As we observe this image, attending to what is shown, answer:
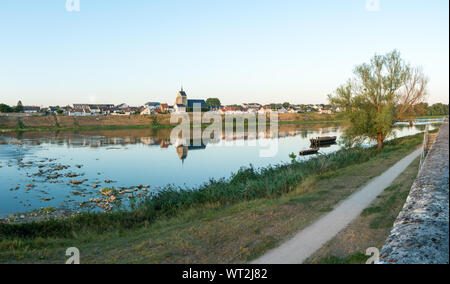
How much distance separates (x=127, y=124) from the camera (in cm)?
8712

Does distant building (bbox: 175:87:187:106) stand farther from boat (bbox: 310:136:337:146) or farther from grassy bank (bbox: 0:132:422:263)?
grassy bank (bbox: 0:132:422:263)

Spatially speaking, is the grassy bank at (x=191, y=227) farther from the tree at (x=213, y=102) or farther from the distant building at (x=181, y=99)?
the tree at (x=213, y=102)

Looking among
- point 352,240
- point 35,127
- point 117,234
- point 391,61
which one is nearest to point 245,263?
point 352,240

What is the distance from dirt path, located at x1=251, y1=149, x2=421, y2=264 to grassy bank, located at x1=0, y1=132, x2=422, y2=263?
0.38m

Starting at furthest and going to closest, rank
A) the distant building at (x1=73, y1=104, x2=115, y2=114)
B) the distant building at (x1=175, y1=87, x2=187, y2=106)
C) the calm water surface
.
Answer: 1. the distant building at (x1=175, y1=87, x2=187, y2=106)
2. the distant building at (x1=73, y1=104, x2=115, y2=114)
3. the calm water surface

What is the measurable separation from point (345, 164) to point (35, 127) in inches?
3140

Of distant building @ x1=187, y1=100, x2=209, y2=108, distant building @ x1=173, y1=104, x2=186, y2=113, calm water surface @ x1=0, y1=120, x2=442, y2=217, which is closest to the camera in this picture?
calm water surface @ x1=0, y1=120, x2=442, y2=217

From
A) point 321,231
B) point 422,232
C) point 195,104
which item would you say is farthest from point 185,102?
point 422,232

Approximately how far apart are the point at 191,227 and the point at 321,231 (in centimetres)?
431

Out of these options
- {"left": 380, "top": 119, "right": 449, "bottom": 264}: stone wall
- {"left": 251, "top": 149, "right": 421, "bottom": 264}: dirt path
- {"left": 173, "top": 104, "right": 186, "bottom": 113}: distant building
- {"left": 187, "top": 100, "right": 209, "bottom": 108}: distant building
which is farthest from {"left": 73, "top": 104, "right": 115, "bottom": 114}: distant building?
{"left": 380, "top": 119, "right": 449, "bottom": 264}: stone wall

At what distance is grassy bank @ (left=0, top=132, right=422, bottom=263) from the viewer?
7938 mm

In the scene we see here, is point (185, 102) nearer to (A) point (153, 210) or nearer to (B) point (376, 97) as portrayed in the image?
(B) point (376, 97)

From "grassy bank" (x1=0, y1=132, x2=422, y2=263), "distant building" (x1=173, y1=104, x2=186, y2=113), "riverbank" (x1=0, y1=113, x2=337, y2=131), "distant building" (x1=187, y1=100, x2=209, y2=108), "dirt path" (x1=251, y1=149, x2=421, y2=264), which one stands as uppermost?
"distant building" (x1=187, y1=100, x2=209, y2=108)

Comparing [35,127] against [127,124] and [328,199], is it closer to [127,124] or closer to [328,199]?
[127,124]
